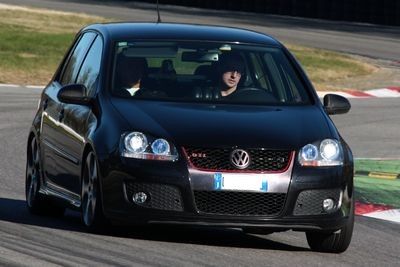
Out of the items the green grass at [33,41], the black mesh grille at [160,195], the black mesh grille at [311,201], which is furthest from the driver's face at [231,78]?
the green grass at [33,41]

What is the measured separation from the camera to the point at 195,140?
29.5 ft

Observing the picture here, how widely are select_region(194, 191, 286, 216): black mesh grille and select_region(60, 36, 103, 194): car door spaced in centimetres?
100

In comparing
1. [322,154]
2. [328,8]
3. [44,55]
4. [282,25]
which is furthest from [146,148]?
[328,8]

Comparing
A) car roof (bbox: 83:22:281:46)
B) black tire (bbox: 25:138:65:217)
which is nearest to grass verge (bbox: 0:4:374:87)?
black tire (bbox: 25:138:65:217)

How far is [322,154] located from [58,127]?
6.98 feet

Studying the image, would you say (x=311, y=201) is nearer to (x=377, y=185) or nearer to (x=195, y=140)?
(x=195, y=140)

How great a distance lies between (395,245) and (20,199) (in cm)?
322

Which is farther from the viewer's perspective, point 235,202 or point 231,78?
point 231,78

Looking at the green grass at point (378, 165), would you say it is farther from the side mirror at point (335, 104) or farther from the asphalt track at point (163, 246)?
the side mirror at point (335, 104)

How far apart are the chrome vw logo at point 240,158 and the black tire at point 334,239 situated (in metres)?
0.80

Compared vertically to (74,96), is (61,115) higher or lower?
lower

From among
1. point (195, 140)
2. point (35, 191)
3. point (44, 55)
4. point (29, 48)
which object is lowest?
point (29, 48)

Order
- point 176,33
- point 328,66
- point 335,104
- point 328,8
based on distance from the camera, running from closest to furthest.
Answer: point 335,104
point 176,33
point 328,66
point 328,8

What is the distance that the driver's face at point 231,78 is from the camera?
399 inches
